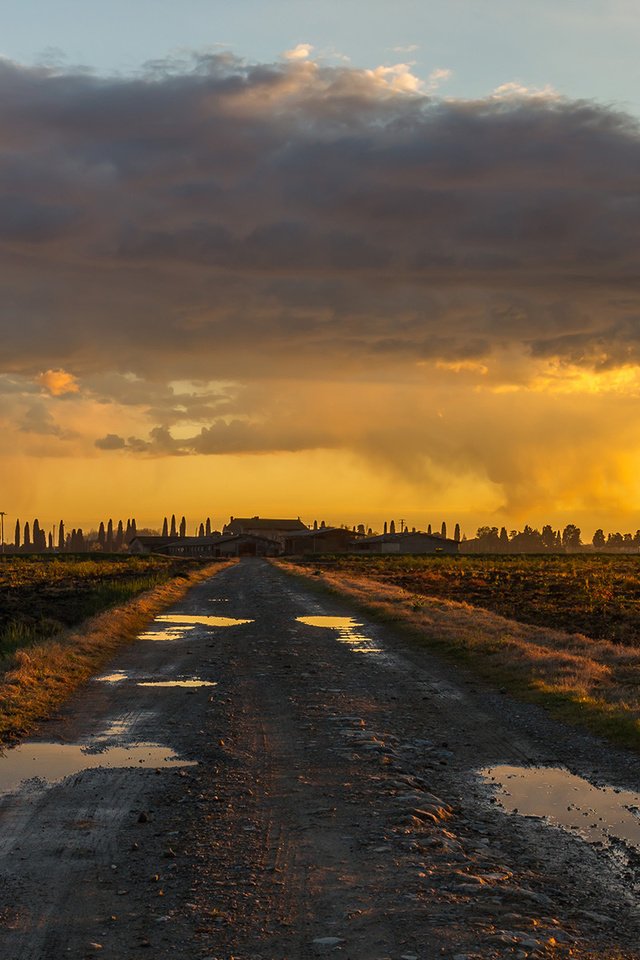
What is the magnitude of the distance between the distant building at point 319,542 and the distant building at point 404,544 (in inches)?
96.9

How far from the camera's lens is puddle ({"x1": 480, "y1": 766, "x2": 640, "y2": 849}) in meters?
9.20

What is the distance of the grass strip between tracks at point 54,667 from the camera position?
14.6 meters

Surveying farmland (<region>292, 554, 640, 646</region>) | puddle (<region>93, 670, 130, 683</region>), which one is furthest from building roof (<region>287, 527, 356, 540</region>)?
puddle (<region>93, 670, 130, 683</region>)

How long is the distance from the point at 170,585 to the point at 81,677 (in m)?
34.0

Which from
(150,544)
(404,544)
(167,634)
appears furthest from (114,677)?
(150,544)

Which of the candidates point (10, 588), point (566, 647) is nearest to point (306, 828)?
point (566, 647)

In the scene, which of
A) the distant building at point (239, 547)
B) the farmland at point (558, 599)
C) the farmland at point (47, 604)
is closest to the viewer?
the farmland at point (47, 604)

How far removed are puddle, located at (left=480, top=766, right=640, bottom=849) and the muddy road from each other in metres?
0.04

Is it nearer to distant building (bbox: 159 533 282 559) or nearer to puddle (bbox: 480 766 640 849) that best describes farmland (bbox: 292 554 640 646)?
puddle (bbox: 480 766 640 849)

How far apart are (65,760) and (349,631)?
17.4 metres

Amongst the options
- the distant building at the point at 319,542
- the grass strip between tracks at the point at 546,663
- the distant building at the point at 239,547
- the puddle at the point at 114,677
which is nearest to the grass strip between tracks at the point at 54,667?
the puddle at the point at 114,677

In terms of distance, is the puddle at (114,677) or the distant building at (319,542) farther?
the distant building at (319,542)

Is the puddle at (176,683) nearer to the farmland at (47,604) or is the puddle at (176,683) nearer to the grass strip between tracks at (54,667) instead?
the grass strip between tracks at (54,667)

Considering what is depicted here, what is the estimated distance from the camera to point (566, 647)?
24969 mm
